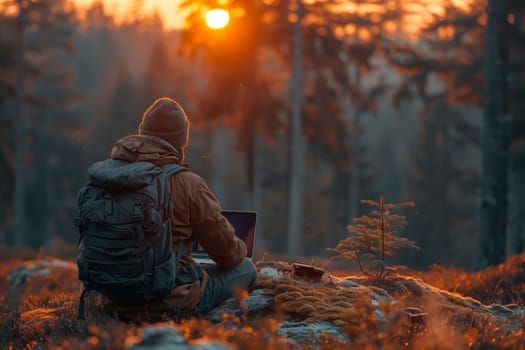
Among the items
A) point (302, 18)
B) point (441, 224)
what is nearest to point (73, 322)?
point (302, 18)

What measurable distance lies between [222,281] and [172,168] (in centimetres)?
119

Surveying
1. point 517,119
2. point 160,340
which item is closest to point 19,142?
point 517,119

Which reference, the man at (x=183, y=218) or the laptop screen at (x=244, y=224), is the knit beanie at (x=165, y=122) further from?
the laptop screen at (x=244, y=224)

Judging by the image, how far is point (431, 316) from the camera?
17.0 ft

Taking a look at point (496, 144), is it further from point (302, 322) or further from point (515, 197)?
point (515, 197)

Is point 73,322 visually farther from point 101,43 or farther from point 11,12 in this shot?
point 101,43

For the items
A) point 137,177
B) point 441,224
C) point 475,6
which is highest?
point 475,6

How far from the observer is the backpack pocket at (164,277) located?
4.83m

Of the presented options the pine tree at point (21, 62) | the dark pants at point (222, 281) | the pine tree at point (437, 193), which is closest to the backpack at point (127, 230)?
the dark pants at point (222, 281)

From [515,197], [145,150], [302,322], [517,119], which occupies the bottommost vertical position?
[302,322]

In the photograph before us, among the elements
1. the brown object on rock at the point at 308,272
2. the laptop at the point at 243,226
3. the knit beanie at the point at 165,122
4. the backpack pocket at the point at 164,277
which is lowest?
the brown object on rock at the point at 308,272

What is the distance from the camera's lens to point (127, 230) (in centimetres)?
470

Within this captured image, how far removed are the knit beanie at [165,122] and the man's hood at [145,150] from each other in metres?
0.10

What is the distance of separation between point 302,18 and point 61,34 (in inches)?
619
